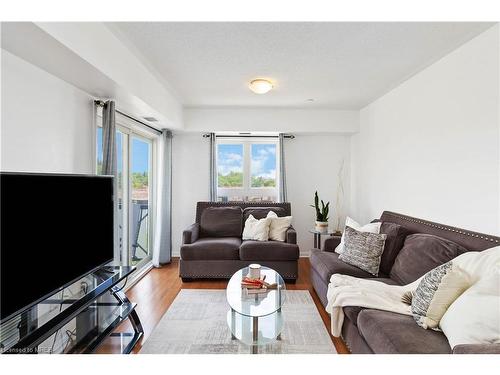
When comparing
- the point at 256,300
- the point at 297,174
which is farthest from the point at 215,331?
the point at 297,174

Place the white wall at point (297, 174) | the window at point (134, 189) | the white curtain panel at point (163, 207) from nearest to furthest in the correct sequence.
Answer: the window at point (134, 189) < the white curtain panel at point (163, 207) < the white wall at point (297, 174)

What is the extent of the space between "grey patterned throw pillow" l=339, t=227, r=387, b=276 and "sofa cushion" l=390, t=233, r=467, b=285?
0.56 ft

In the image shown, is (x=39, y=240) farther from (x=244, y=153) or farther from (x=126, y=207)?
(x=244, y=153)

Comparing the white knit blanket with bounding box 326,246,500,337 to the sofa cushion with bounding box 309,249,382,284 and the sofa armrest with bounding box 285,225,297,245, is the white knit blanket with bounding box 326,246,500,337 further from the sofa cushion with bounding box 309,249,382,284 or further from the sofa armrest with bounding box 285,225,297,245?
the sofa armrest with bounding box 285,225,297,245

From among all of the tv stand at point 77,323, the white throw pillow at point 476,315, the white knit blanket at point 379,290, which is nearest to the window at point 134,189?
the tv stand at point 77,323

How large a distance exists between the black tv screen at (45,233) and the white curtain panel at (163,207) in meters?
2.29

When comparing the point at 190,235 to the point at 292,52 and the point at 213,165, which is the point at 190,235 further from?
the point at 292,52

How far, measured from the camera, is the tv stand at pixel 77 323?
1.50 m

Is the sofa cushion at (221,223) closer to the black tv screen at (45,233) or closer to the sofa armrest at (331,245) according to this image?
the sofa armrest at (331,245)

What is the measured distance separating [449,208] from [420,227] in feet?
1.15

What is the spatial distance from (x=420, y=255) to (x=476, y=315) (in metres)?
0.94

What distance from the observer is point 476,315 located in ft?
4.75
